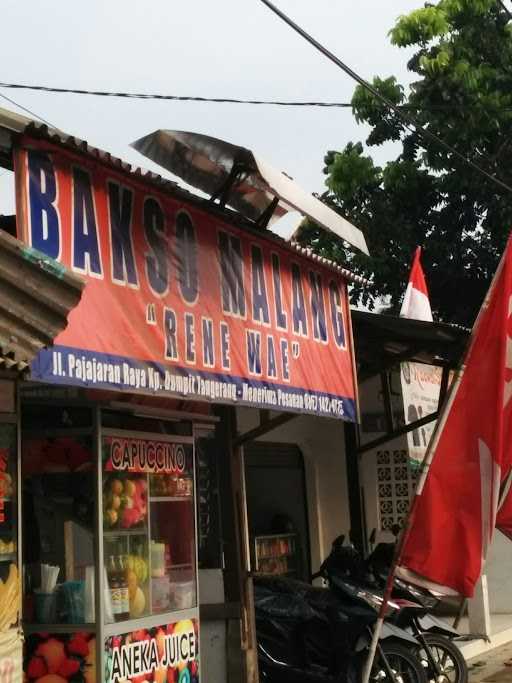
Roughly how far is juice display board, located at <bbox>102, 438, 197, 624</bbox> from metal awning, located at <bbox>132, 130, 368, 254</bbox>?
190 cm

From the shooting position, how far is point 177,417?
27.7 ft

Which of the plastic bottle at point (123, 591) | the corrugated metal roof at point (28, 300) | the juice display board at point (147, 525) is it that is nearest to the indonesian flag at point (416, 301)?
the juice display board at point (147, 525)

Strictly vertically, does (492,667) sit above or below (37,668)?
below

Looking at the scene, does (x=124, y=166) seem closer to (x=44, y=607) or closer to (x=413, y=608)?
(x=44, y=607)

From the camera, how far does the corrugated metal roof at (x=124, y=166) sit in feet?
19.2

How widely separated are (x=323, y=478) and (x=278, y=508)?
0.80m

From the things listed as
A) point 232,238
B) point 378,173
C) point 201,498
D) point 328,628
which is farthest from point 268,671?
point 378,173

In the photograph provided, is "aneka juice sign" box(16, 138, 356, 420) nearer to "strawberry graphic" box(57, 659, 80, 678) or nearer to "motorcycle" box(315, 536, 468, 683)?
"motorcycle" box(315, 536, 468, 683)

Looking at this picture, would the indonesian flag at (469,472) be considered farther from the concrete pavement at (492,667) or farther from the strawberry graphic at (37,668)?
the concrete pavement at (492,667)

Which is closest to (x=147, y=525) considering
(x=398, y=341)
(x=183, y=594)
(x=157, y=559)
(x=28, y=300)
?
(x=157, y=559)

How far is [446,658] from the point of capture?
10.0 meters

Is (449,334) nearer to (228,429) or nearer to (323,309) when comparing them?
(323,309)

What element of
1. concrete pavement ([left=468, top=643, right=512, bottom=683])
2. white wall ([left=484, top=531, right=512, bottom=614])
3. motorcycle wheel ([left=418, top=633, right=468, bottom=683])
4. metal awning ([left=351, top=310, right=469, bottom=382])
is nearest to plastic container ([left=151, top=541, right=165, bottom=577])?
motorcycle wheel ([left=418, top=633, right=468, bottom=683])

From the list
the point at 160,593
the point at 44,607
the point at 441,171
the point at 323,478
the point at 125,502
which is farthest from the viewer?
the point at 441,171
